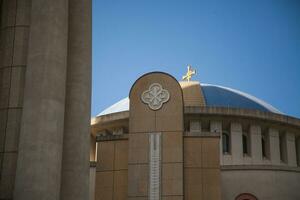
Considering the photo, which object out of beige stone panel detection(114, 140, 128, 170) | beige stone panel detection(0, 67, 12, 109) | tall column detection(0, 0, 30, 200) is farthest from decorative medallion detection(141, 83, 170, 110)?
beige stone panel detection(0, 67, 12, 109)

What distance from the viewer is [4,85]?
45.4ft

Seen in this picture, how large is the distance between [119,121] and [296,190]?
42.3ft

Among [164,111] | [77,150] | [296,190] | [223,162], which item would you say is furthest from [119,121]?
[77,150]

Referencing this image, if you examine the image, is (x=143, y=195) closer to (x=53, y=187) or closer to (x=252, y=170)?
(x=252, y=170)

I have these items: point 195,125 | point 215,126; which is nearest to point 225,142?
point 215,126

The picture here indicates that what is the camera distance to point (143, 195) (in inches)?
1064

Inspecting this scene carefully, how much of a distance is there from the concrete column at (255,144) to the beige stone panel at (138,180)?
1204 centimetres

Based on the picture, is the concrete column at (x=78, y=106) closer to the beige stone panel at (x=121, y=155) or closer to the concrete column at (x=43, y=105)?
the concrete column at (x=43, y=105)

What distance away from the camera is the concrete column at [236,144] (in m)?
36.6

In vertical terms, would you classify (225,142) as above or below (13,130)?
above

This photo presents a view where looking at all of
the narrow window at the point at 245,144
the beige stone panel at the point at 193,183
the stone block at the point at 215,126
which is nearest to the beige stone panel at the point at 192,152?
the beige stone panel at the point at 193,183

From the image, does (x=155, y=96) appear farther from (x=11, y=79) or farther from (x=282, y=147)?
(x=11, y=79)

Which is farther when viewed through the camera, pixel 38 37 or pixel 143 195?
pixel 143 195

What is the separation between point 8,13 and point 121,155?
15.5 meters
